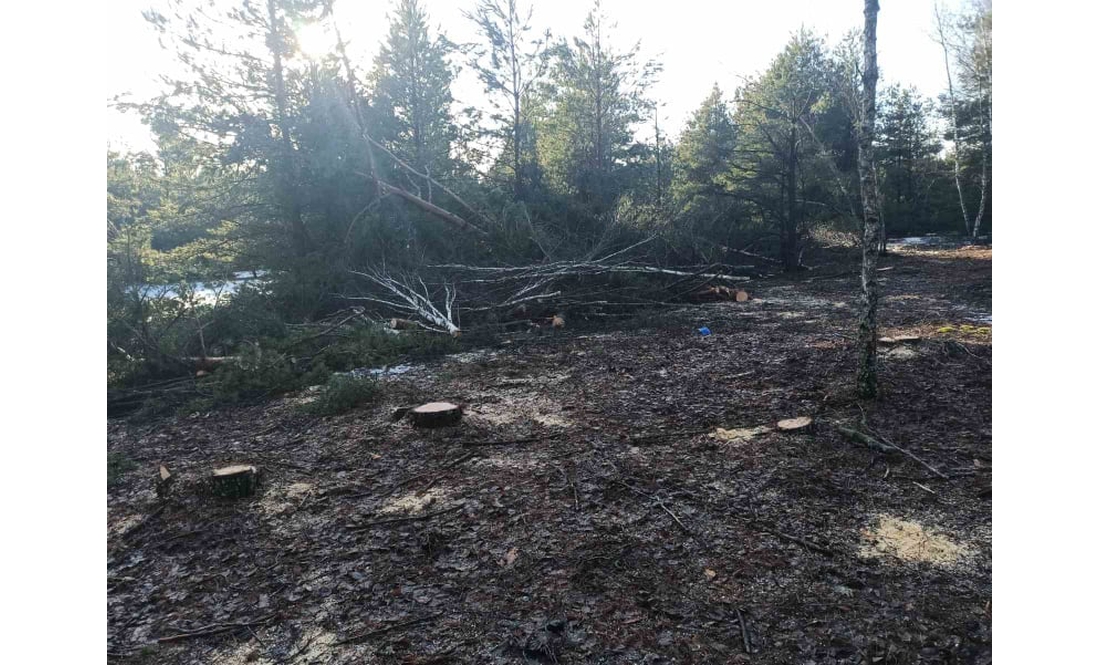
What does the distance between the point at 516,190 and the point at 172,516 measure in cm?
1212

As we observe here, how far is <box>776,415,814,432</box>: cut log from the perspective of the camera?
3.80m

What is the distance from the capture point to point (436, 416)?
4348 mm

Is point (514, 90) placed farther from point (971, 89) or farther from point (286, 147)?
point (971, 89)

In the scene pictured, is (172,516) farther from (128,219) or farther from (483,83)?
(483,83)

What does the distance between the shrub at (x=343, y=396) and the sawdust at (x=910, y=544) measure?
4077 mm

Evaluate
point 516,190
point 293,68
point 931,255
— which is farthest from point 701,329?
point 931,255

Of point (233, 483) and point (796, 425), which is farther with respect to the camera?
point (796, 425)

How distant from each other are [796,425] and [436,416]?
265 cm

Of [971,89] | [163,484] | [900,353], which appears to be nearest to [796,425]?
[900,353]

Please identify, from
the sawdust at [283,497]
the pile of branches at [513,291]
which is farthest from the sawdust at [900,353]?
the sawdust at [283,497]

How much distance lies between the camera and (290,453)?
415 centimetres

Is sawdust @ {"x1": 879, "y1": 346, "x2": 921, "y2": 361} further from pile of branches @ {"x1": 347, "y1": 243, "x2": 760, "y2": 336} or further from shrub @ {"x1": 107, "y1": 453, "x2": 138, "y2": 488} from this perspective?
shrub @ {"x1": 107, "y1": 453, "x2": 138, "y2": 488}

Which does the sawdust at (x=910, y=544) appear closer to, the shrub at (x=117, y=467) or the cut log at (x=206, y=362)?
the shrub at (x=117, y=467)

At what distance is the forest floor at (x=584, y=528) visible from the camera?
82.4 inches
